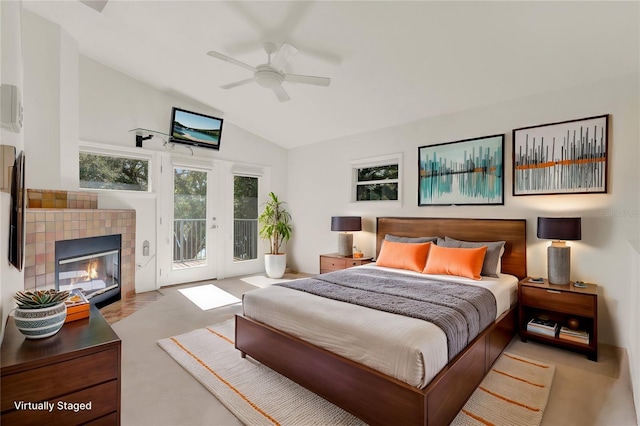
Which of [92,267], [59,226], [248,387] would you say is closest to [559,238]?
[248,387]

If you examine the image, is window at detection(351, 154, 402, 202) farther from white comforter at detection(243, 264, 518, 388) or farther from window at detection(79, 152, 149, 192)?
window at detection(79, 152, 149, 192)

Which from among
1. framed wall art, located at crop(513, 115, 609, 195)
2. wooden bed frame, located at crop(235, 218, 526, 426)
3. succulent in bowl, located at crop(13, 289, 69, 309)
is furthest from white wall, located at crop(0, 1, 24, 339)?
framed wall art, located at crop(513, 115, 609, 195)

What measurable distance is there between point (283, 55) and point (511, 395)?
10.9 feet

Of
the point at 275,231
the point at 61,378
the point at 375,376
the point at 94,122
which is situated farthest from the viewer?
the point at 275,231

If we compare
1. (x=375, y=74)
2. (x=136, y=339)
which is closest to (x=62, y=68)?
(x=136, y=339)

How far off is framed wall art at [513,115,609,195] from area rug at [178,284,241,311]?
13.1 ft

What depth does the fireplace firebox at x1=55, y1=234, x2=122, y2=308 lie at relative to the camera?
325 cm

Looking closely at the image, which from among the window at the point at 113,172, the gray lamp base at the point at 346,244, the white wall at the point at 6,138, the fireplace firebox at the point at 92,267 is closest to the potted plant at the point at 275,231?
the gray lamp base at the point at 346,244

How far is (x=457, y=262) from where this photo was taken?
11.0ft

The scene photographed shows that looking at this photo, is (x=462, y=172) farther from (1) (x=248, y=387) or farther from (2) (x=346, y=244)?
(1) (x=248, y=387)

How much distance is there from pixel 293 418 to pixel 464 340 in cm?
123

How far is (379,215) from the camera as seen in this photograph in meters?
4.91

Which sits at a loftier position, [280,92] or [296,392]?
[280,92]

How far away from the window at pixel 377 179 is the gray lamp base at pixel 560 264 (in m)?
2.09
